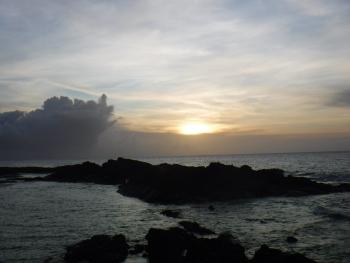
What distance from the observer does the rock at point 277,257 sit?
19.7 meters

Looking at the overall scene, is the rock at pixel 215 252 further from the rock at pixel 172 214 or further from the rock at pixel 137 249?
the rock at pixel 172 214

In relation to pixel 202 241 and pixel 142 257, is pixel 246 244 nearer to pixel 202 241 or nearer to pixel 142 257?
pixel 202 241

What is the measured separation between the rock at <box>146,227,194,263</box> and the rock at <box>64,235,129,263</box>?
5.73 ft

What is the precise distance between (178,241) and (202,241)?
1874mm

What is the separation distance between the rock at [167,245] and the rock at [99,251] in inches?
68.8

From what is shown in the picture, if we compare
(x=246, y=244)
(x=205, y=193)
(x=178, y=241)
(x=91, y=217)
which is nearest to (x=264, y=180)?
(x=205, y=193)

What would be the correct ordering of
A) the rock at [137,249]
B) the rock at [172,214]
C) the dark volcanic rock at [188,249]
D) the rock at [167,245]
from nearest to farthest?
1. the dark volcanic rock at [188,249]
2. the rock at [167,245]
3. the rock at [137,249]
4. the rock at [172,214]

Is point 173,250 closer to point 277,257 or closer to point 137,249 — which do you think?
point 137,249

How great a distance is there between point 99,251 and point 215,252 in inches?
273

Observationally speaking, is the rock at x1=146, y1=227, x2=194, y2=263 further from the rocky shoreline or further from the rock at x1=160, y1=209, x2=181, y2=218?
the rock at x1=160, y1=209, x2=181, y2=218

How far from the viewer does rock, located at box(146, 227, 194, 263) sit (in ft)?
76.6

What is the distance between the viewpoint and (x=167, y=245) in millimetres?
23984

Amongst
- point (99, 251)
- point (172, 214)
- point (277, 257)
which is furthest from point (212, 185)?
point (277, 257)

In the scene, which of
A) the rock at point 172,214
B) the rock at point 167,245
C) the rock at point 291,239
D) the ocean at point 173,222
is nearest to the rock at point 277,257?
the ocean at point 173,222
